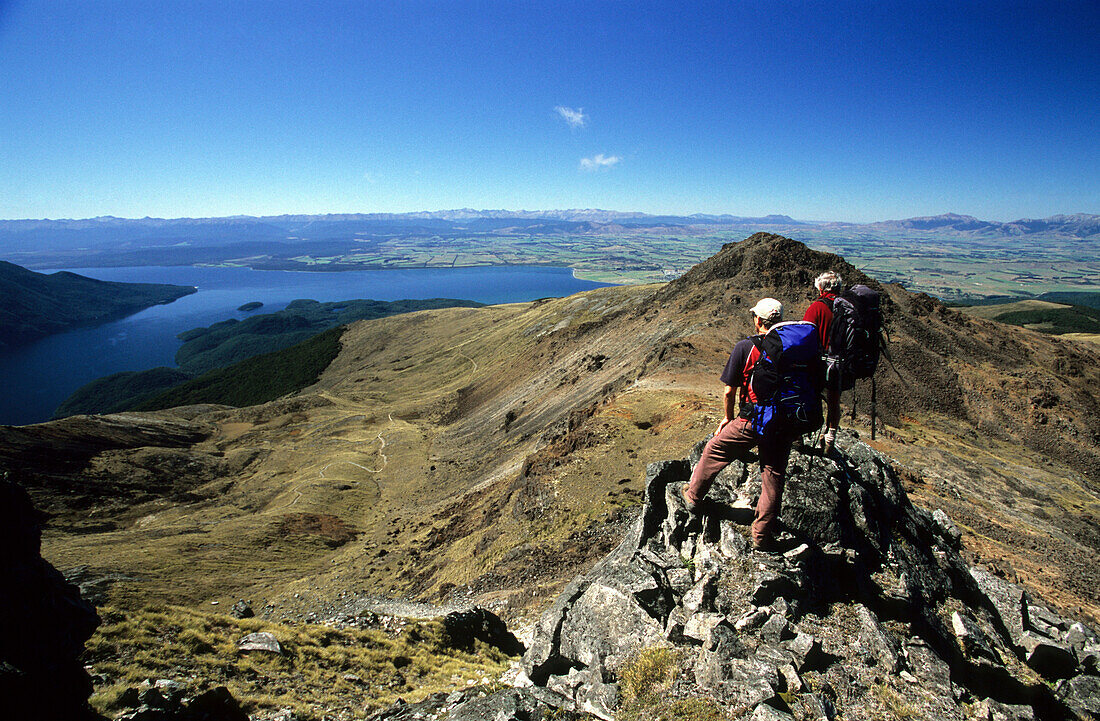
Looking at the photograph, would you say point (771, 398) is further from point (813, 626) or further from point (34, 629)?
point (34, 629)

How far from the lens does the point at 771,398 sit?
19.1 ft

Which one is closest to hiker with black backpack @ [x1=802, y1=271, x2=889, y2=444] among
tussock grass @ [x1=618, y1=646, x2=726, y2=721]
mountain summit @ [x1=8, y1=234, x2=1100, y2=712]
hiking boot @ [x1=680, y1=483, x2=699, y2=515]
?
mountain summit @ [x1=8, y1=234, x2=1100, y2=712]

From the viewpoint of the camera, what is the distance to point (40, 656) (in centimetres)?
560

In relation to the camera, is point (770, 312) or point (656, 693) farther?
point (770, 312)

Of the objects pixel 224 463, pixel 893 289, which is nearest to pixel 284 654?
pixel 224 463

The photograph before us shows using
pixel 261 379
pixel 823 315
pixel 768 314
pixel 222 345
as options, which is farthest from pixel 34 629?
pixel 222 345

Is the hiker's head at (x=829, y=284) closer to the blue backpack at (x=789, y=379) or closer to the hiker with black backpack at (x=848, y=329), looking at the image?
the hiker with black backpack at (x=848, y=329)

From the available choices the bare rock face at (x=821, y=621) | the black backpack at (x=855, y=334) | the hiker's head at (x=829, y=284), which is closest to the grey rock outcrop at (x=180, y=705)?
the bare rock face at (x=821, y=621)

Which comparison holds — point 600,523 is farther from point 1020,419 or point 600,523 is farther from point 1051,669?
point 1020,419

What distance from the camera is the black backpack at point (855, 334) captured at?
7141 mm

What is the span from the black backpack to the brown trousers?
1.96 metres

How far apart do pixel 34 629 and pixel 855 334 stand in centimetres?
1214

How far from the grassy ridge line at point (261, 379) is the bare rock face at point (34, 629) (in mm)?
74958

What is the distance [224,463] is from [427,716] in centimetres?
4171
